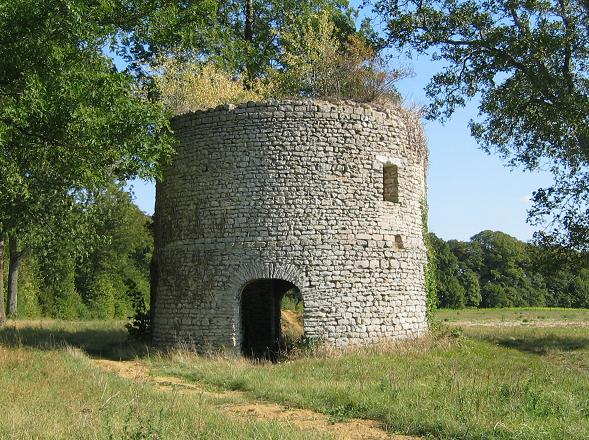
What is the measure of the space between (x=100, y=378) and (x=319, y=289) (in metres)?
4.97

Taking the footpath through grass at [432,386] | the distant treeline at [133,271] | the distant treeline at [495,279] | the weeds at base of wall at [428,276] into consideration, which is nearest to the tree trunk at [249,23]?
the distant treeline at [133,271]

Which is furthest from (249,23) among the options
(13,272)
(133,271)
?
(133,271)

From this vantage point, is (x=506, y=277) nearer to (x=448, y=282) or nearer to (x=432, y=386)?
(x=448, y=282)

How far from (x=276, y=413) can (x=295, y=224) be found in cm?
550

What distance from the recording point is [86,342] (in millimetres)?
15914

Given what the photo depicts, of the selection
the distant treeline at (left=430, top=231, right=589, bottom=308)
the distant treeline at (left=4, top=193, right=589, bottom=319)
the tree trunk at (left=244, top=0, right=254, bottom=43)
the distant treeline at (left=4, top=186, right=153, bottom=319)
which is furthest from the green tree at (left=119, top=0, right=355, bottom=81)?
the distant treeline at (left=430, top=231, right=589, bottom=308)

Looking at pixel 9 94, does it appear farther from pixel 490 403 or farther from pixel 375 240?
pixel 490 403

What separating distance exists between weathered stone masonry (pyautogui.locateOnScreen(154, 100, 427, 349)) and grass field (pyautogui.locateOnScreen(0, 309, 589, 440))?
3.00 ft

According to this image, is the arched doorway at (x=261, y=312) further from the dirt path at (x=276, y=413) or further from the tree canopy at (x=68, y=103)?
the dirt path at (x=276, y=413)

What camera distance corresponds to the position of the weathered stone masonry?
1266 centimetres

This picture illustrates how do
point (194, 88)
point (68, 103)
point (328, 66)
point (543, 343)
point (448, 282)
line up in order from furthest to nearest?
1. point (448, 282)
2. point (328, 66)
3. point (194, 88)
4. point (543, 343)
5. point (68, 103)

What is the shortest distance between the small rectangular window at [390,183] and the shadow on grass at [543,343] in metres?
5.69

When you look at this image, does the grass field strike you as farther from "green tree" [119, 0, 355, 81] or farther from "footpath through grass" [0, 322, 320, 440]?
"green tree" [119, 0, 355, 81]

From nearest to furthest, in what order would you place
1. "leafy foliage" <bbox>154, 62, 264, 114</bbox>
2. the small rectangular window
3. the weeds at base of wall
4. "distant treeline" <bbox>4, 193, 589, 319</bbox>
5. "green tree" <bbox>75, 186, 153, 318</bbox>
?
the small rectangular window → the weeds at base of wall → "leafy foliage" <bbox>154, 62, 264, 114</bbox> → "distant treeline" <bbox>4, 193, 589, 319</bbox> → "green tree" <bbox>75, 186, 153, 318</bbox>
